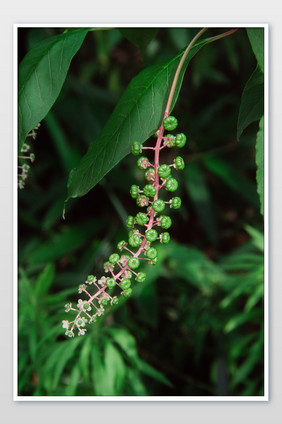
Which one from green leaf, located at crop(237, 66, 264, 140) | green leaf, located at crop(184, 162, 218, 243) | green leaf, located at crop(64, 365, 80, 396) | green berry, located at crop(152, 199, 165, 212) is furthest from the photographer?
green leaf, located at crop(184, 162, 218, 243)

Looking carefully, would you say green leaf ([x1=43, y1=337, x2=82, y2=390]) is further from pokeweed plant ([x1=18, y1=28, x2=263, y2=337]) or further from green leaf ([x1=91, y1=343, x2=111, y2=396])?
pokeweed plant ([x1=18, y1=28, x2=263, y2=337])

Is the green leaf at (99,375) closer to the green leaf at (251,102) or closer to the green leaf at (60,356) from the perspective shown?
the green leaf at (60,356)

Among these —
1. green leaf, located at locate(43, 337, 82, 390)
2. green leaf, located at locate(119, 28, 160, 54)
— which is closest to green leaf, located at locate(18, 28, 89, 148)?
green leaf, located at locate(119, 28, 160, 54)

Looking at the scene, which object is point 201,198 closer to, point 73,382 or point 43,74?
point 73,382

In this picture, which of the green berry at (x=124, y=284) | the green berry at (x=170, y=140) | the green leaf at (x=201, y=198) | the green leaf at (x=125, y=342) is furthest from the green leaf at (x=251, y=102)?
the green leaf at (x=201, y=198)

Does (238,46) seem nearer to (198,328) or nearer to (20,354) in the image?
(198,328)

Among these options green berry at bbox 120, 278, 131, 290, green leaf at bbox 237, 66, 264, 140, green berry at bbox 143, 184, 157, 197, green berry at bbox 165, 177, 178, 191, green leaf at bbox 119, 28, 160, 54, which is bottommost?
green berry at bbox 120, 278, 131, 290

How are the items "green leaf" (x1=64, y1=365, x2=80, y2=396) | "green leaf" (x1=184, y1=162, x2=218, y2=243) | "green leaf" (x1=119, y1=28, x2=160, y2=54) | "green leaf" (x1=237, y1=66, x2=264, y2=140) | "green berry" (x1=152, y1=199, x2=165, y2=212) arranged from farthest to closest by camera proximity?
"green leaf" (x1=184, y1=162, x2=218, y2=243)
"green leaf" (x1=64, y1=365, x2=80, y2=396)
"green leaf" (x1=119, y1=28, x2=160, y2=54)
"green leaf" (x1=237, y1=66, x2=264, y2=140)
"green berry" (x1=152, y1=199, x2=165, y2=212)

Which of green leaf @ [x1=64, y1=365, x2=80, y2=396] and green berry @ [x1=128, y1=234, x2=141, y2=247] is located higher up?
green berry @ [x1=128, y1=234, x2=141, y2=247]
